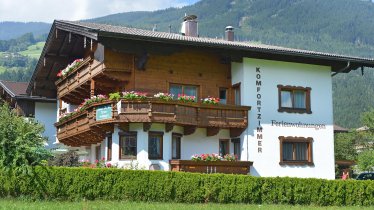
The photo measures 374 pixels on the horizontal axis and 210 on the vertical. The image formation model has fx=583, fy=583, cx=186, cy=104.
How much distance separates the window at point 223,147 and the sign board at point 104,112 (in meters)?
5.81

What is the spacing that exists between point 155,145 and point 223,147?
404cm

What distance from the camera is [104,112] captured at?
Answer: 24516 mm

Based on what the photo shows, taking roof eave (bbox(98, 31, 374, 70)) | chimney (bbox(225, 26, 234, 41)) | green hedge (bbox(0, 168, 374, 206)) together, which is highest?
chimney (bbox(225, 26, 234, 41))

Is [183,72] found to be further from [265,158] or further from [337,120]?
[337,120]

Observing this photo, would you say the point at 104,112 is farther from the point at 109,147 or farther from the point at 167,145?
the point at 167,145

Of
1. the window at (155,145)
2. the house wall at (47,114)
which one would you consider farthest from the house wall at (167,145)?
the house wall at (47,114)

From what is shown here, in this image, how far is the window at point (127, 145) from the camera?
81.3 feet

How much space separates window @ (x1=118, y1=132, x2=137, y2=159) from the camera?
2477 cm

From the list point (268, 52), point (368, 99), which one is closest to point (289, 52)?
point (268, 52)

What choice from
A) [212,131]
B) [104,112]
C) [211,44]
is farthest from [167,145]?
[211,44]

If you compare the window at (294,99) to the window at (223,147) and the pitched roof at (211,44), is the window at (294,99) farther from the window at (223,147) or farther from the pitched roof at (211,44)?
the window at (223,147)

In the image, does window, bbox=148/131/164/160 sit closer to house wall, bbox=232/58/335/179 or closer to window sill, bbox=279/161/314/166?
house wall, bbox=232/58/335/179

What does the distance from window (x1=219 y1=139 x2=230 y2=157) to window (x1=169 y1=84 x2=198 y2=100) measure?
7.99 feet

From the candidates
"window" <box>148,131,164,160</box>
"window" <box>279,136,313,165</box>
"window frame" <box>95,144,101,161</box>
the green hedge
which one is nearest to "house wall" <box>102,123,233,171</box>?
"window" <box>148,131,164,160</box>
